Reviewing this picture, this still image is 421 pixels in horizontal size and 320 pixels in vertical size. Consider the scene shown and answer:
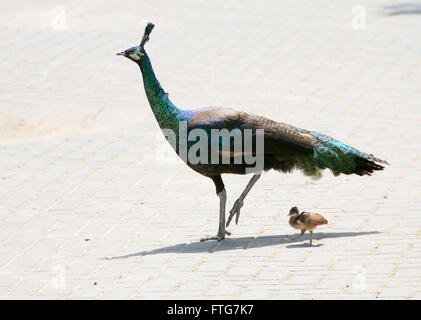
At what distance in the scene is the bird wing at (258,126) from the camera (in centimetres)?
898

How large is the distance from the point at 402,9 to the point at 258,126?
35.7ft

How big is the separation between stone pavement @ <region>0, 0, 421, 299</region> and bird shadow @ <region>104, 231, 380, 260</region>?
29mm

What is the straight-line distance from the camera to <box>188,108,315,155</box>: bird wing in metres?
8.98

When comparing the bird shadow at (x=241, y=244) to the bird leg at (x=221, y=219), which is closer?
the bird shadow at (x=241, y=244)

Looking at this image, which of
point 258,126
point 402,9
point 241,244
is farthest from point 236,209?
point 402,9

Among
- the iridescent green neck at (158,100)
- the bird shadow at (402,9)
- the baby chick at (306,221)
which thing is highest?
the bird shadow at (402,9)

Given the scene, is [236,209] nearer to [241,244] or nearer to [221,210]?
[221,210]

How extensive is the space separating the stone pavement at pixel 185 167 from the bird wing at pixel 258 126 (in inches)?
30.7

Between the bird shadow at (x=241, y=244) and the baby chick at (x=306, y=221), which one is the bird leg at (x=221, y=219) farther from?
→ the baby chick at (x=306, y=221)

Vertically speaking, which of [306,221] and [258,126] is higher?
[258,126]

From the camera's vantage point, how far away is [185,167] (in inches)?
460

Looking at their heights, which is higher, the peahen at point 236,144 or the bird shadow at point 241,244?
the peahen at point 236,144

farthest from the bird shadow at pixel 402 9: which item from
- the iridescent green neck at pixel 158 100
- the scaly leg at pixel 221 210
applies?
the iridescent green neck at pixel 158 100

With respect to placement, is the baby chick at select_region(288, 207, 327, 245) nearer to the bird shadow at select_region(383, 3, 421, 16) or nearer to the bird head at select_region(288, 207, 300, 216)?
the bird head at select_region(288, 207, 300, 216)
